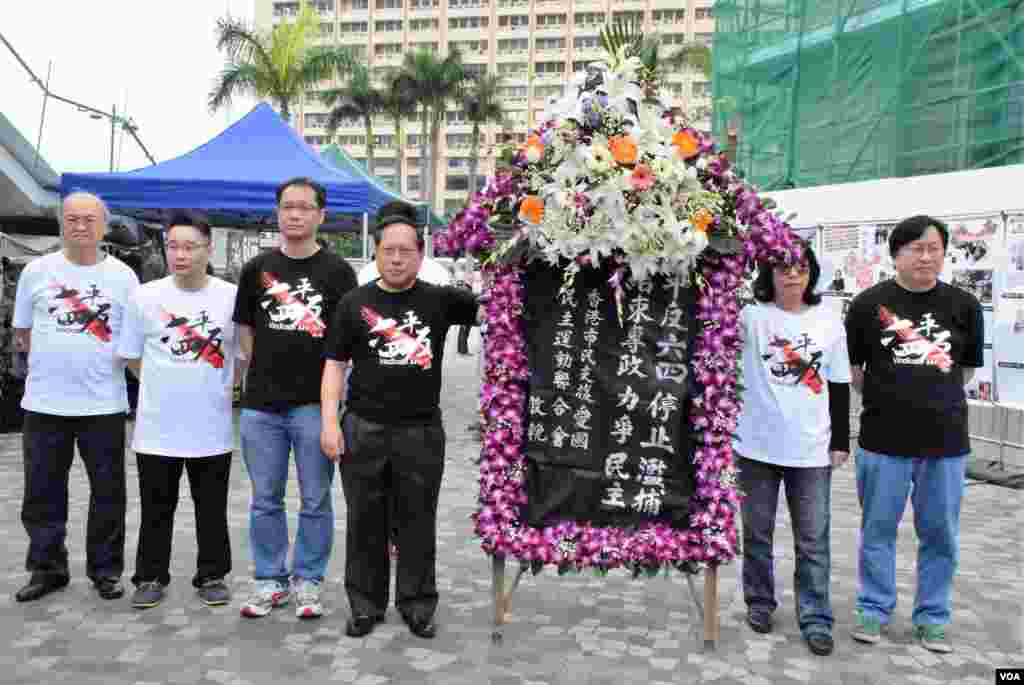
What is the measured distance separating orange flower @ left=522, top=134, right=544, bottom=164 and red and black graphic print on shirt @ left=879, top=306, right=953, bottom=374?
1.60 metres

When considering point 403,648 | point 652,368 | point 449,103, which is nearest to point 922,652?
point 652,368

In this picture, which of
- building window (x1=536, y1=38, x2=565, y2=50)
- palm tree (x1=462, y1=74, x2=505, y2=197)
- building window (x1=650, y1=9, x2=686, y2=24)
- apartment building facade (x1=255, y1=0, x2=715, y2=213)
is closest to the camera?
palm tree (x1=462, y1=74, x2=505, y2=197)

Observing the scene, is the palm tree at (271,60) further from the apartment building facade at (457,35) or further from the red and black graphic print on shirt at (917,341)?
the apartment building facade at (457,35)

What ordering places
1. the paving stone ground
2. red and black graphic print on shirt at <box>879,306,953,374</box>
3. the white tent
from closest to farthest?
the paving stone ground < red and black graphic print on shirt at <box>879,306,953,374</box> < the white tent

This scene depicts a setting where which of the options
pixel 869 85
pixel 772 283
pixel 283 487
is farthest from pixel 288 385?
pixel 869 85

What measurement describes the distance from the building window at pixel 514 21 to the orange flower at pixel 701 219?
83.8m

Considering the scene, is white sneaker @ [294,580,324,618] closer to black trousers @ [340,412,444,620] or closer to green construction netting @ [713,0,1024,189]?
black trousers @ [340,412,444,620]

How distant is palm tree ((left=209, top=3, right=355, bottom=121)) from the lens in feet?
93.0

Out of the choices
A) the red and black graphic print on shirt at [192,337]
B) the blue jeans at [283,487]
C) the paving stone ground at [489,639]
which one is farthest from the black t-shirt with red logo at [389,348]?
the paving stone ground at [489,639]

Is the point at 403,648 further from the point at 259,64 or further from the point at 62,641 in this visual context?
the point at 259,64

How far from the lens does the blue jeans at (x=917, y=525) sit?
12.7 ft

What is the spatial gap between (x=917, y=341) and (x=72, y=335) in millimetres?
3596

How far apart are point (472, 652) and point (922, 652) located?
183cm

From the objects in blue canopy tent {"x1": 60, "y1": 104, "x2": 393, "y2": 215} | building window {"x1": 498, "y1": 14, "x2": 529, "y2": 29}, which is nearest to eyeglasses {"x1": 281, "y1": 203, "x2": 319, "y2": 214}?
blue canopy tent {"x1": 60, "y1": 104, "x2": 393, "y2": 215}
